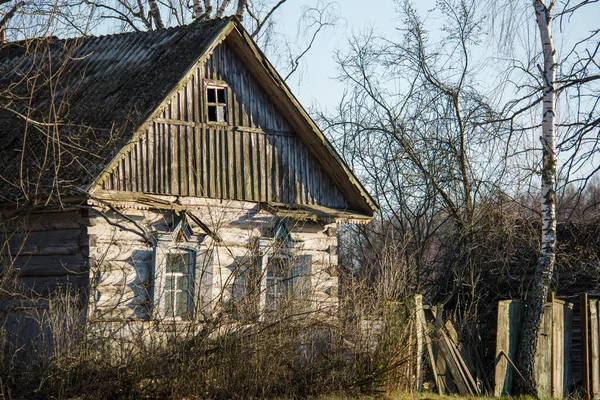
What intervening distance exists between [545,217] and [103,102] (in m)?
6.80

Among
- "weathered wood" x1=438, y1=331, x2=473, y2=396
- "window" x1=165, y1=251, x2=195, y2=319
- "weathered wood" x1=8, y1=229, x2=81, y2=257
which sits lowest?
"weathered wood" x1=438, y1=331, x2=473, y2=396

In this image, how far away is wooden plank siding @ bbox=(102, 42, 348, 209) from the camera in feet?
39.5

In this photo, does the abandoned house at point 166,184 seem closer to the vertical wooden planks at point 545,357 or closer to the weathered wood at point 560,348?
the vertical wooden planks at point 545,357

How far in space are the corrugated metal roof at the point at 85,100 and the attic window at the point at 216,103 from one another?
2.22 ft

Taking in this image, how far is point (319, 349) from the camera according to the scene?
34.7 feet

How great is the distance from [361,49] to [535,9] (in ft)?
22.7

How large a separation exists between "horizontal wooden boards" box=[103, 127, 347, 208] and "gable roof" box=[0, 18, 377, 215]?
1.08ft

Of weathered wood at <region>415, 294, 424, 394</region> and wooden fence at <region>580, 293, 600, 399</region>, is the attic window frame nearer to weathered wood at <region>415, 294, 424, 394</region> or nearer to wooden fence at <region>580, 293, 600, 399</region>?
weathered wood at <region>415, 294, 424, 394</region>

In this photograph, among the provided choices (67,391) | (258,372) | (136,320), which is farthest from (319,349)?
(67,391)

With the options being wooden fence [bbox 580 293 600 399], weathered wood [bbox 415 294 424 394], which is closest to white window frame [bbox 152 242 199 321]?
weathered wood [bbox 415 294 424 394]

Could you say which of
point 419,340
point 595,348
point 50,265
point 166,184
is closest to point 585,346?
point 595,348

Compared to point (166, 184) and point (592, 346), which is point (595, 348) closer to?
point (592, 346)

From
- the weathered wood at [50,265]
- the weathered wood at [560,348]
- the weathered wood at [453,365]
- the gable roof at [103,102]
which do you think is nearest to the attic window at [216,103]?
the gable roof at [103,102]

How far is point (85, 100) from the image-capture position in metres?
12.8
